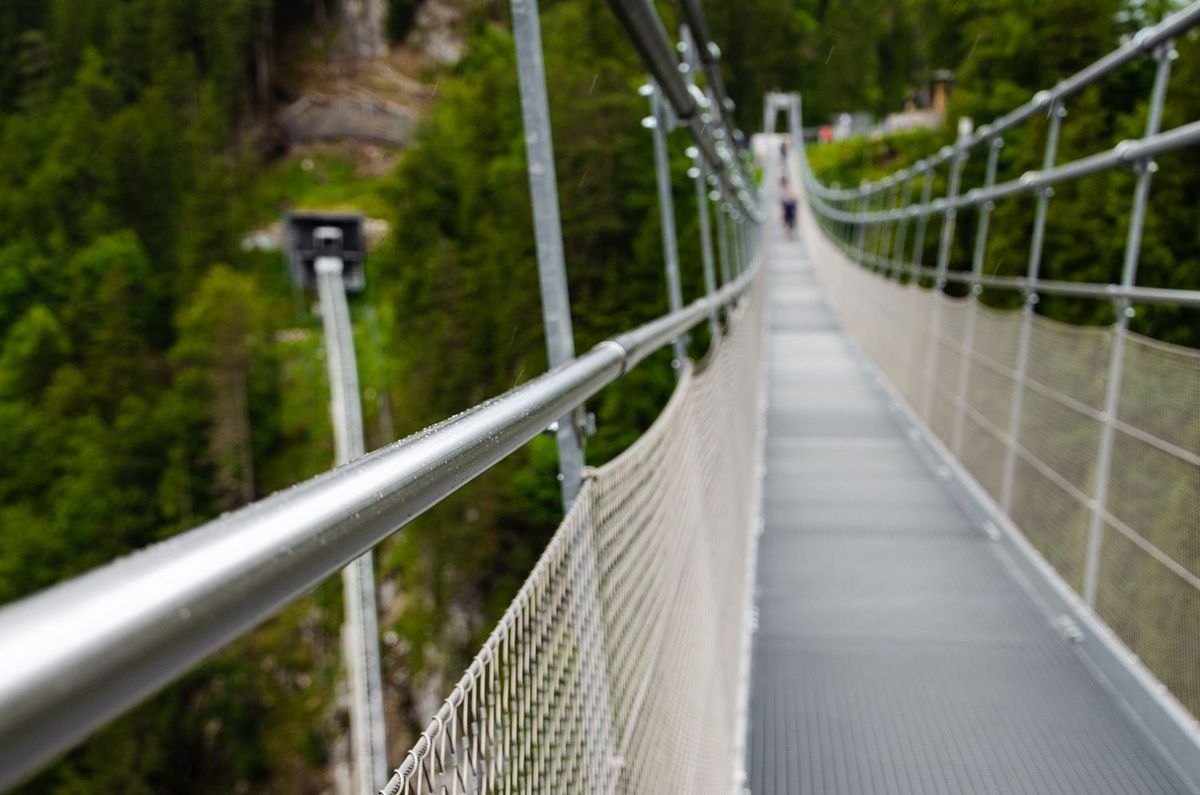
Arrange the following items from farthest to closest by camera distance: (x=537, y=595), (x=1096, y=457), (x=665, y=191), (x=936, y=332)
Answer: (x=936, y=332) → (x=1096, y=457) → (x=665, y=191) → (x=537, y=595)

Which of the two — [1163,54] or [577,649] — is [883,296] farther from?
[577,649]

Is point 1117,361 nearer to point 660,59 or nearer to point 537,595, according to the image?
point 660,59

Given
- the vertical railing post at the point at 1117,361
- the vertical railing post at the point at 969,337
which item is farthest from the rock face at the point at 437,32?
the vertical railing post at the point at 1117,361

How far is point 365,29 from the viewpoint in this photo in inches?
3452

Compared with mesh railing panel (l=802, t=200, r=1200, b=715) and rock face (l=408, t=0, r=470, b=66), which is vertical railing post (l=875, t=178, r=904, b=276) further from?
rock face (l=408, t=0, r=470, b=66)

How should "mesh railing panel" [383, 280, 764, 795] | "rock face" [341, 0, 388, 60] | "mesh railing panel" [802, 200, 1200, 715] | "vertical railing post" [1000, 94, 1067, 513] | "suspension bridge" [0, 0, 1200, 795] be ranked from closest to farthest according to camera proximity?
1. "suspension bridge" [0, 0, 1200, 795]
2. "mesh railing panel" [383, 280, 764, 795]
3. "mesh railing panel" [802, 200, 1200, 715]
4. "vertical railing post" [1000, 94, 1067, 513]
5. "rock face" [341, 0, 388, 60]

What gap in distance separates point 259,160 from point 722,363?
76.9 m

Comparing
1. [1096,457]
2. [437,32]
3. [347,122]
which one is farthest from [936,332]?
[437,32]

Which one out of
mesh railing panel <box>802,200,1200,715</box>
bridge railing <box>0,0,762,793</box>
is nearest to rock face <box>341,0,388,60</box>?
mesh railing panel <box>802,200,1200,715</box>

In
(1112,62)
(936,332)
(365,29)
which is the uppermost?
(365,29)

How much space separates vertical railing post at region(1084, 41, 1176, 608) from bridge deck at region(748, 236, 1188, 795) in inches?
12.4

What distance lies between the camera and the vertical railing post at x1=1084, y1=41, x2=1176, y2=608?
333 centimetres

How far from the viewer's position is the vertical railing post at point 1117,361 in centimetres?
333

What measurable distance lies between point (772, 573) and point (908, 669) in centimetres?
100
